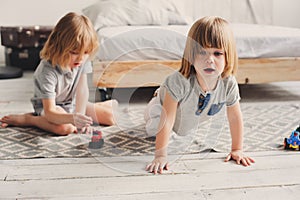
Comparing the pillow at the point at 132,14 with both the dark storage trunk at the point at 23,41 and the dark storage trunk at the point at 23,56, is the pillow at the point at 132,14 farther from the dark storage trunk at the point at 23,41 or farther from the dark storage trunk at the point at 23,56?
the dark storage trunk at the point at 23,56

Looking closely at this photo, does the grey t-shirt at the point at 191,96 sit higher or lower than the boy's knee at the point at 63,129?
higher

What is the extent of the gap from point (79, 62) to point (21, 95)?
84cm

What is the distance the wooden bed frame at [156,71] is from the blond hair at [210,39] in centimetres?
48

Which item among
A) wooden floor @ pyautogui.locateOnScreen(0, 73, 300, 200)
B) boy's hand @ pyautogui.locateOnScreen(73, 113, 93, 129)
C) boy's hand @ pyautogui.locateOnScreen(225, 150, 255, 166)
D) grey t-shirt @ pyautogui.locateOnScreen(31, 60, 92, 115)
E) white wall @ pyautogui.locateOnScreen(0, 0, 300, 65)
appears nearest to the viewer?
wooden floor @ pyautogui.locateOnScreen(0, 73, 300, 200)

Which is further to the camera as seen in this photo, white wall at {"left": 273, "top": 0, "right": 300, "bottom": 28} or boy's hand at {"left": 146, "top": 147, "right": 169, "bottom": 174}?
white wall at {"left": 273, "top": 0, "right": 300, "bottom": 28}

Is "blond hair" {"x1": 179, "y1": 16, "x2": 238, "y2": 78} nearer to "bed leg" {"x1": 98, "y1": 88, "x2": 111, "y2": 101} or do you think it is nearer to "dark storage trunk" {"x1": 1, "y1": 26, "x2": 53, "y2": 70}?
"bed leg" {"x1": 98, "y1": 88, "x2": 111, "y2": 101}

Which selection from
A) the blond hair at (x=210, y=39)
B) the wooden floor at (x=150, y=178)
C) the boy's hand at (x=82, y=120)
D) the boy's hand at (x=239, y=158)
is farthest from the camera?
the boy's hand at (x=82, y=120)

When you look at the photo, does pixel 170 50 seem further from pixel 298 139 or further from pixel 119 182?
pixel 119 182

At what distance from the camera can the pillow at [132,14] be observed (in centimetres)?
245

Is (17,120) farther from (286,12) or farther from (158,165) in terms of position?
(286,12)

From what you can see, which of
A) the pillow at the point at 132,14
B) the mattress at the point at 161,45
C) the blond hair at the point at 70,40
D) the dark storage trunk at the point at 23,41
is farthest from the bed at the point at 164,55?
the dark storage trunk at the point at 23,41

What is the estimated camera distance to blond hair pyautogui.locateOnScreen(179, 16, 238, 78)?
1.13m

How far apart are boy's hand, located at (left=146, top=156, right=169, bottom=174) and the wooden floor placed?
0.02 m

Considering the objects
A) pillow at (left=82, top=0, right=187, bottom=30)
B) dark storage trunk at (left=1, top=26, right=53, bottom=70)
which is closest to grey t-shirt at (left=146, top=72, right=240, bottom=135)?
pillow at (left=82, top=0, right=187, bottom=30)
